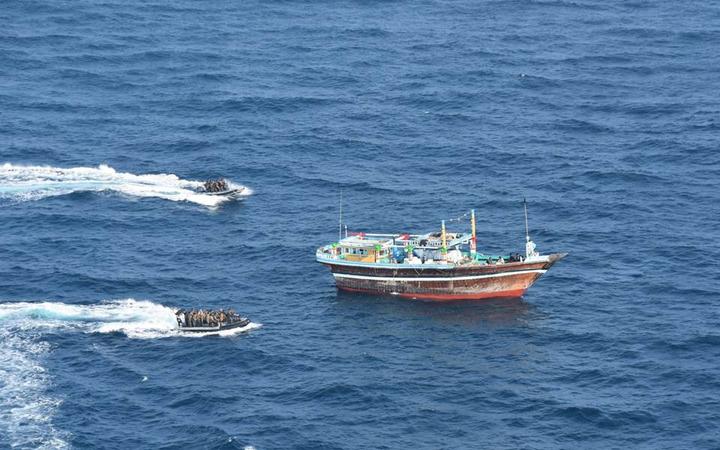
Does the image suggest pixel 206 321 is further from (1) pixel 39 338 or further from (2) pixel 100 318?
(1) pixel 39 338

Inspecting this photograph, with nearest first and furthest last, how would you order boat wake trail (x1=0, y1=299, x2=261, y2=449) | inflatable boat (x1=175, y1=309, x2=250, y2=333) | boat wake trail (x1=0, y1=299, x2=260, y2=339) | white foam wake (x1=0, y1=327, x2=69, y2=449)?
white foam wake (x1=0, y1=327, x2=69, y2=449) → boat wake trail (x1=0, y1=299, x2=261, y2=449) → inflatable boat (x1=175, y1=309, x2=250, y2=333) → boat wake trail (x1=0, y1=299, x2=260, y2=339)

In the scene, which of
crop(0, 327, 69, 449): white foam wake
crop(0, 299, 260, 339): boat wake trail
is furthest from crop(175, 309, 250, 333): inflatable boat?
crop(0, 327, 69, 449): white foam wake

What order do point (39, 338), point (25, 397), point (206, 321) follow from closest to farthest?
1. point (25, 397)
2. point (39, 338)
3. point (206, 321)

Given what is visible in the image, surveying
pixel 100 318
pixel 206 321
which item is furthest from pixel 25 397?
pixel 206 321

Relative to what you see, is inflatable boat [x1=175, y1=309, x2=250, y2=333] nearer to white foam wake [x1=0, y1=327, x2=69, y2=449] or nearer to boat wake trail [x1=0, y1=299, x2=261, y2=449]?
boat wake trail [x1=0, y1=299, x2=261, y2=449]

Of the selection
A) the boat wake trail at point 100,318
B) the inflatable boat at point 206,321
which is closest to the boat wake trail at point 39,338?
the boat wake trail at point 100,318

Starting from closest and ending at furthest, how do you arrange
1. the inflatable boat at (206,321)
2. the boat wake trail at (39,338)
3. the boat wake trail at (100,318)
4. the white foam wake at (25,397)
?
1. the white foam wake at (25,397)
2. the boat wake trail at (39,338)
3. the inflatable boat at (206,321)
4. the boat wake trail at (100,318)

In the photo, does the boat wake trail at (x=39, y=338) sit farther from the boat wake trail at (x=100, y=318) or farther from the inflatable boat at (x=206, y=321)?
the inflatable boat at (x=206, y=321)

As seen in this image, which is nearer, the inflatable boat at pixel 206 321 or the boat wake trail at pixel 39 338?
the boat wake trail at pixel 39 338

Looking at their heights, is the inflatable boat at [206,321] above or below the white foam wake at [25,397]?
above
